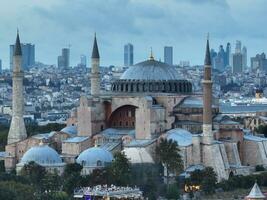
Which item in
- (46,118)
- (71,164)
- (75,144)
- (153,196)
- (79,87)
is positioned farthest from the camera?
(79,87)

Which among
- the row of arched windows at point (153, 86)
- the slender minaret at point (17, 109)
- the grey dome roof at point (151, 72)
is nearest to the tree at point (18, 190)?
the slender minaret at point (17, 109)

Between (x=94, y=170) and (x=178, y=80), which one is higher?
(x=178, y=80)

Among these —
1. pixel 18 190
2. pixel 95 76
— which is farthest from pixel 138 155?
pixel 18 190

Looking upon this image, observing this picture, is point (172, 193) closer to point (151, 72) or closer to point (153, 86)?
point (153, 86)

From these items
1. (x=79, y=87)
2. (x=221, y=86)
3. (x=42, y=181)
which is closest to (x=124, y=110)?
(x=42, y=181)

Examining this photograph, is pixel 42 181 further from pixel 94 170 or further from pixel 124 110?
pixel 124 110

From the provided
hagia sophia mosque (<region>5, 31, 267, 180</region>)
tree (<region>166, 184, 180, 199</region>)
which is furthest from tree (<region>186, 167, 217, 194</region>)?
hagia sophia mosque (<region>5, 31, 267, 180</region>)
